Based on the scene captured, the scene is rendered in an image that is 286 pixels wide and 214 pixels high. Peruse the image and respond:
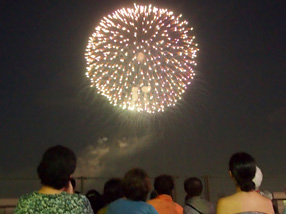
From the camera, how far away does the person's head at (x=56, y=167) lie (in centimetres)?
388

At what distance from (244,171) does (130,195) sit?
4.45ft

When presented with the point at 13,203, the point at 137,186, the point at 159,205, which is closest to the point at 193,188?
the point at 159,205

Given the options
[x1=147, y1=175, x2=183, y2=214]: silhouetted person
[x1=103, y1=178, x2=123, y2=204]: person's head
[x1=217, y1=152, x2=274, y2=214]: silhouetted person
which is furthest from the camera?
[x1=147, y1=175, x2=183, y2=214]: silhouetted person

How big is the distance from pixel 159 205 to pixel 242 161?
1.99 m

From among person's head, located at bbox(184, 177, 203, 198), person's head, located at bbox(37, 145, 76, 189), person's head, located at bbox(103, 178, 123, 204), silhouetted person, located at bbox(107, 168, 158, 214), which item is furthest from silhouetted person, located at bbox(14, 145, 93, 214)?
person's head, located at bbox(184, 177, 203, 198)

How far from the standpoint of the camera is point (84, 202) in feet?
12.7

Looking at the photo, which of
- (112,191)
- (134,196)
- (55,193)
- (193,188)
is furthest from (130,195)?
(193,188)

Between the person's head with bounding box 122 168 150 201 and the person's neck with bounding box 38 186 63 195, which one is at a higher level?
the person's head with bounding box 122 168 150 201

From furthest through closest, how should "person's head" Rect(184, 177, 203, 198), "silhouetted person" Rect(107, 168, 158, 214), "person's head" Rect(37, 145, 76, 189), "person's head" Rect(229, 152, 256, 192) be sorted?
"person's head" Rect(184, 177, 203, 198), "silhouetted person" Rect(107, 168, 158, 214), "person's head" Rect(229, 152, 256, 192), "person's head" Rect(37, 145, 76, 189)

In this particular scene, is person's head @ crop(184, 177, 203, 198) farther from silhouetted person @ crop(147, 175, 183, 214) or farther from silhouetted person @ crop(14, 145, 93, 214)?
silhouetted person @ crop(14, 145, 93, 214)

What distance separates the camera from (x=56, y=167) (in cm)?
389

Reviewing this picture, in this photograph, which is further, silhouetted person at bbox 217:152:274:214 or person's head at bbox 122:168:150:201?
person's head at bbox 122:168:150:201

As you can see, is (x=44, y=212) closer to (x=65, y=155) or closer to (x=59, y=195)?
(x=59, y=195)

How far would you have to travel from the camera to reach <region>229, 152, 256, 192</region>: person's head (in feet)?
14.9
